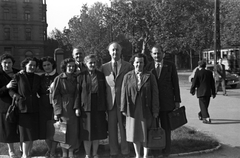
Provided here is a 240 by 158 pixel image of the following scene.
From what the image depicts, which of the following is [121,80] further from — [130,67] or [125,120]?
[125,120]

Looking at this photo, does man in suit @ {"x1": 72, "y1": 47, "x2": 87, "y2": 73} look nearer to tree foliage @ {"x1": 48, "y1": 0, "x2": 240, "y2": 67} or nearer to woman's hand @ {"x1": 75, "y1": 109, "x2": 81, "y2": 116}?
woman's hand @ {"x1": 75, "y1": 109, "x2": 81, "y2": 116}

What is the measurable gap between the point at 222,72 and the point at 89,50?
30.3 metres

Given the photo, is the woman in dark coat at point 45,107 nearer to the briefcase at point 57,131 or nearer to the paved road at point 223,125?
the briefcase at point 57,131

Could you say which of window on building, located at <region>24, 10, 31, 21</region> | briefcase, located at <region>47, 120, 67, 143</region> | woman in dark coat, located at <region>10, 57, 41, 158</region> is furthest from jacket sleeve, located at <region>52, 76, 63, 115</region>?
window on building, located at <region>24, 10, 31, 21</region>

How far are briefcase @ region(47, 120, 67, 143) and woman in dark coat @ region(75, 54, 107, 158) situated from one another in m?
0.32

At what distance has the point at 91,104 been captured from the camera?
18.3 ft

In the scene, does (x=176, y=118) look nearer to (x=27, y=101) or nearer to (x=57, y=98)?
(x=57, y=98)

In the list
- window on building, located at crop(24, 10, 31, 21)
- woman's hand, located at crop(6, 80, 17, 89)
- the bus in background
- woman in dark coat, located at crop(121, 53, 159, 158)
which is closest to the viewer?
woman in dark coat, located at crop(121, 53, 159, 158)

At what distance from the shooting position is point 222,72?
1673 centimetres

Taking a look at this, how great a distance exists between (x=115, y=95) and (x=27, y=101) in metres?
1.62

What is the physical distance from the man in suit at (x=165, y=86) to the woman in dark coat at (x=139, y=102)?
0.38 m

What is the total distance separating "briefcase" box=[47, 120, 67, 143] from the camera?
A: 556 centimetres

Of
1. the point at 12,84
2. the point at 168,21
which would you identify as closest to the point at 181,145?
the point at 12,84

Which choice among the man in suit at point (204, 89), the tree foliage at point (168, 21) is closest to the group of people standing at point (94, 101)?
the man in suit at point (204, 89)
